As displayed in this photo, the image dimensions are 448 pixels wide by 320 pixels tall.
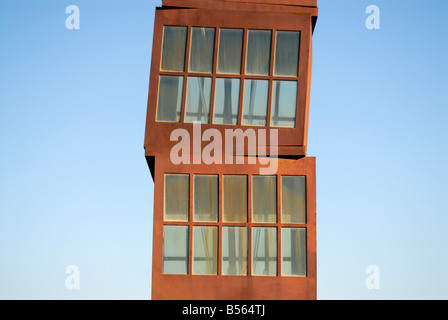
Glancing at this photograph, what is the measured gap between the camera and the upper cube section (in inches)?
939

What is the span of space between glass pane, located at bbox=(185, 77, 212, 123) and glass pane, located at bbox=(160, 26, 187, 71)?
687 millimetres

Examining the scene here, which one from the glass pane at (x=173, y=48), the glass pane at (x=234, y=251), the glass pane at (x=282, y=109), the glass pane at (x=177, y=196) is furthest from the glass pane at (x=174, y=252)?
the glass pane at (x=173, y=48)

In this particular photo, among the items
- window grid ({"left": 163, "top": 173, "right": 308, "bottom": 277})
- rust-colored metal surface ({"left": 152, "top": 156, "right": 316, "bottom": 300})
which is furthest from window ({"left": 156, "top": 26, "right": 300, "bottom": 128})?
rust-colored metal surface ({"left": 152, "top": 156, "right": 316, "bottom": 300})

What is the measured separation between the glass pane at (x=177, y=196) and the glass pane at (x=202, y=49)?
352 cm

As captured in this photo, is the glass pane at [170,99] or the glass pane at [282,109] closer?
the glass pane at [170,99]

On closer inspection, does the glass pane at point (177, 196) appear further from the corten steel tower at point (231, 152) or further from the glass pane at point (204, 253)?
the glass pane at point (204, 253)

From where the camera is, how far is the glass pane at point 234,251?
76.4 ft

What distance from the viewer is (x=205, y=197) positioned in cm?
2366

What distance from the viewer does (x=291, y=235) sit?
77.2 feet

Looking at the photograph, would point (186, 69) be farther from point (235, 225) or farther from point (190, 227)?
point (235, 225)

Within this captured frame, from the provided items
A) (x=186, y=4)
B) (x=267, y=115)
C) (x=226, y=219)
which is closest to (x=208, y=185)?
(x=226, y=219)
